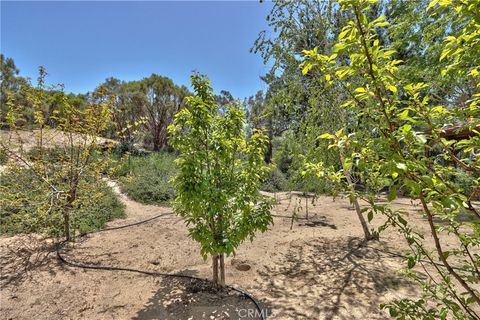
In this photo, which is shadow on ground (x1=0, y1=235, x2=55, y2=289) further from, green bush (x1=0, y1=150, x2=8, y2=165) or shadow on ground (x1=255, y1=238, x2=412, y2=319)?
shadow on ground (x1=255, y1=238, x2=412, y2=319)

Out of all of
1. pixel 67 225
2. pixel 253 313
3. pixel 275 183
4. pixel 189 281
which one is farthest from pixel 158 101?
pixel 253 313

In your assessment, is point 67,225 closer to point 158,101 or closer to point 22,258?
point 22,258

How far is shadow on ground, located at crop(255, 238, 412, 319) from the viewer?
252cm

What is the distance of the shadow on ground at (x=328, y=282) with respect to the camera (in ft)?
8.26

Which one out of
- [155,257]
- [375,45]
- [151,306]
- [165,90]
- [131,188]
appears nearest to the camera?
[375,45]

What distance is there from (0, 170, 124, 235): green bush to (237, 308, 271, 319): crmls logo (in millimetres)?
2717

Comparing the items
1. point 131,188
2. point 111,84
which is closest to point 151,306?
point 131,188

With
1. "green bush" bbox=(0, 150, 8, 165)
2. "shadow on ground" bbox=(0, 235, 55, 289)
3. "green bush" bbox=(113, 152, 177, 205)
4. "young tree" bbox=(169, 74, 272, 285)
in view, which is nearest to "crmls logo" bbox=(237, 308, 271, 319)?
"young tree" bbox=(169, 74, 272, 285)

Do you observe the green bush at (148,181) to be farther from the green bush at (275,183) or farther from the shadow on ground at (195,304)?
the green bush at (275,183)

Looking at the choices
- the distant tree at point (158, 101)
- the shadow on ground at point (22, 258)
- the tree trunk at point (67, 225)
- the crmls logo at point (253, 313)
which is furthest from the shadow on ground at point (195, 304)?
the distant tree at point (158, 101)

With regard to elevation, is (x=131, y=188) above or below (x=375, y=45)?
below

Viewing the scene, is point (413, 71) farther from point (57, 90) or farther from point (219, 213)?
point (57, 90)

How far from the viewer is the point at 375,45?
1081 mm

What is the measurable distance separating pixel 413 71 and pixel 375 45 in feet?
16.3
